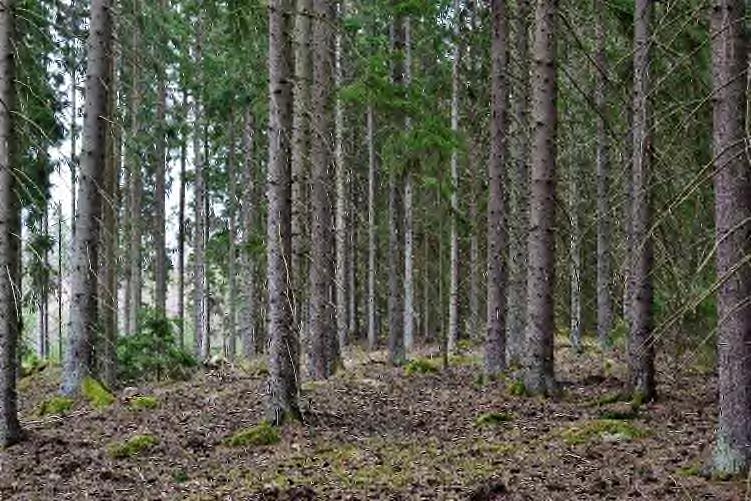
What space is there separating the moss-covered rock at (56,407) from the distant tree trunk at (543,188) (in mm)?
7610

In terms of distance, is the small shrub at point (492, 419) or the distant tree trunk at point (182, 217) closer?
the small shrub at point (492, 419)

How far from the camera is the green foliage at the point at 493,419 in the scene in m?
10.9

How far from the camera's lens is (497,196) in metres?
15.4

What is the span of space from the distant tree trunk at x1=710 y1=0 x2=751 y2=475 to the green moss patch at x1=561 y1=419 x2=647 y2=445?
2227 millimetres

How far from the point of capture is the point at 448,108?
92.7 ft

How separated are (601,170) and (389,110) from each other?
579cm

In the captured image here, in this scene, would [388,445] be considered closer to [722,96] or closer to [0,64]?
[722,96]

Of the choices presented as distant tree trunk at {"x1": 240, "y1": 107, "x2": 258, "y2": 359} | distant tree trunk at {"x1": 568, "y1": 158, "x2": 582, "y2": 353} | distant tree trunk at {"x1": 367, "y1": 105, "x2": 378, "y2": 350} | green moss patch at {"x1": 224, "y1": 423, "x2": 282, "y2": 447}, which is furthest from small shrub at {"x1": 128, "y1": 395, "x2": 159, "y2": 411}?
distant tree trunk at {"x1": 240, "y1": 107, "x2": 258, "y2": 359}

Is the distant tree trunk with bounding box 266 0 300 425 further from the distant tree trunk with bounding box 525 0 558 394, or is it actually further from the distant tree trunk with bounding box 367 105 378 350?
the distant tree trunk with bounding box 367 105 378 350

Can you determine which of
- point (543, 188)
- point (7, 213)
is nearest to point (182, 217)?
point (543, 188)

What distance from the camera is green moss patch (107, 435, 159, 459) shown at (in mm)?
10031

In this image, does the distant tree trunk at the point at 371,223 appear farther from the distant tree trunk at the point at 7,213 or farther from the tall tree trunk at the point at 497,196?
the distant tree trunk at the point at 7,213

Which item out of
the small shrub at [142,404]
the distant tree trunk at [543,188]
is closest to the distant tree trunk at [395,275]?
the distant tree trunk at [543,188]

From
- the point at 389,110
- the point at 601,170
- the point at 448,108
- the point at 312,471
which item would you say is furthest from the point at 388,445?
the point at 448,108
